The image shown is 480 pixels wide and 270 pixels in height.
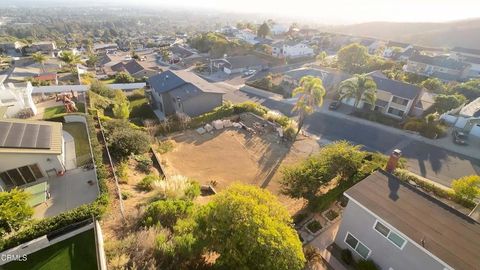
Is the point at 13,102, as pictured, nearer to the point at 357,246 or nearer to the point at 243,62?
the point at 357,246

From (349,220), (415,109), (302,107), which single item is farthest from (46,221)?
(415,109)


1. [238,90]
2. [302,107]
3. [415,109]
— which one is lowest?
[238,90]

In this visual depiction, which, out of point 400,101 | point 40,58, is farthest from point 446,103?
point 40,58

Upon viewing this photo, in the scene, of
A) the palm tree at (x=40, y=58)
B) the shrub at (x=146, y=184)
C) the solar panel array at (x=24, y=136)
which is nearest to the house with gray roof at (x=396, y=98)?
the shrub at (x=146, y=184)

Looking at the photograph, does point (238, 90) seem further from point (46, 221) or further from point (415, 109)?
point (46, 221)

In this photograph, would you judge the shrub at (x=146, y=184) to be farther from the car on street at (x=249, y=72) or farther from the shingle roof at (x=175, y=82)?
the car on street at (x=249, y=72)
